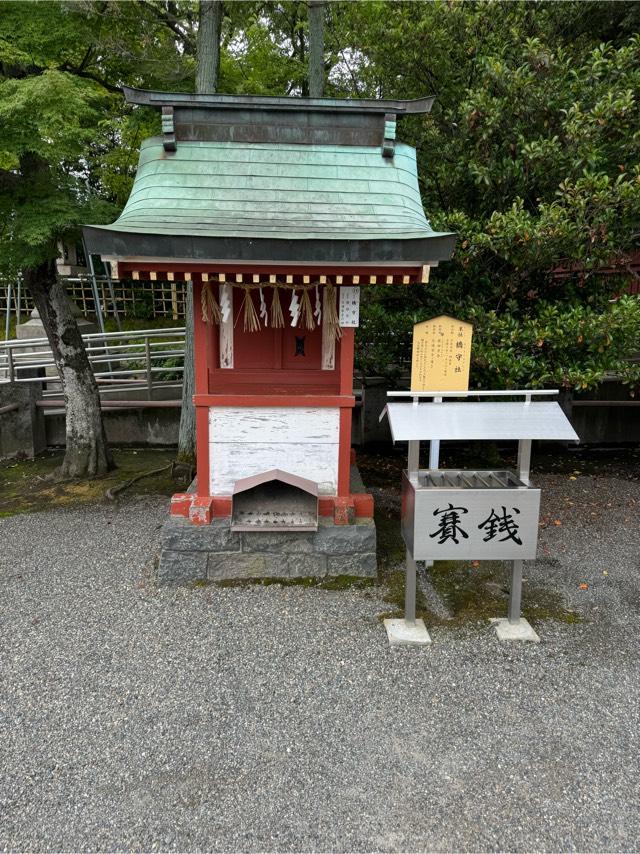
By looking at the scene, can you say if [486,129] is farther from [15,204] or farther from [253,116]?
[15,204]

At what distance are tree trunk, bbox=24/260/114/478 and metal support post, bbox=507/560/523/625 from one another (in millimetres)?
6746

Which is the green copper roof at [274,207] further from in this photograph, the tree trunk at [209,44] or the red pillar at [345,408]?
the tree trunk at [209,44]

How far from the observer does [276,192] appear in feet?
18.0

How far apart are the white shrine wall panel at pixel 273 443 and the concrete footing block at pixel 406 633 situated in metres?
1.54

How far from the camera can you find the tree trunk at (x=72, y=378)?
26.1ft

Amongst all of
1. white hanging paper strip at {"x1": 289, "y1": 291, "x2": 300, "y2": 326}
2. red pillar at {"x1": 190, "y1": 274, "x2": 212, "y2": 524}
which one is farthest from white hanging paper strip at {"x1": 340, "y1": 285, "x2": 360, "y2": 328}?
red pillar at {"x1": 190, "y1": 274, "x2": 212, "y2": 524}

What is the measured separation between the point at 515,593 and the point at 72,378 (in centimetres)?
716

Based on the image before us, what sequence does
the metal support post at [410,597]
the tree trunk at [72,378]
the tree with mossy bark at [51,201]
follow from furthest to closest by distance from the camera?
the tree trunk at [72,378]
the tree with mossy bark at [51,201]
the metal support post at [410,597]

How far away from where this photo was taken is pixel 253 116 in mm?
5766

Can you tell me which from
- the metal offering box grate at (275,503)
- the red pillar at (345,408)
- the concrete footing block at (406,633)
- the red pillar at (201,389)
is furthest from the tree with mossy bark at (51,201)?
the concrete footing block at (406,633)

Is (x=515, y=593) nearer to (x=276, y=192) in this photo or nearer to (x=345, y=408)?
(x=345, y=408)

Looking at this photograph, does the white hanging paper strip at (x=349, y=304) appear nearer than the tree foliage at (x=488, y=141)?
Yes

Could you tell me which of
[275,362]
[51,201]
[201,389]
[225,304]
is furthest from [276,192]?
[51,201]

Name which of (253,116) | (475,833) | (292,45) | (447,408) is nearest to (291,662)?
(475,833)
